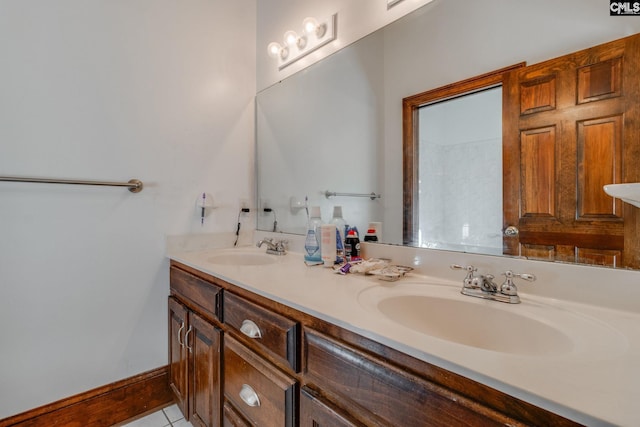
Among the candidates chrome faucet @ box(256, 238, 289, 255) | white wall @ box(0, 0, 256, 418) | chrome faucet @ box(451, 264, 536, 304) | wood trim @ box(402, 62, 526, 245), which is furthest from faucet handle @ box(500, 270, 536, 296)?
white wall @ box(0, 0, 256, 418)

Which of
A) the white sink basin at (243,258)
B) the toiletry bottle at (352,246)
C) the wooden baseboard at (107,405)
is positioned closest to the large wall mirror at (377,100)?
the toiletry bottle at (352,246)

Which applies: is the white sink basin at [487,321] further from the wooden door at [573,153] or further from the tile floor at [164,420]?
the tile floor at [164,420]

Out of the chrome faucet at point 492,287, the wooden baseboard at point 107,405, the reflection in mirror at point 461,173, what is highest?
the reflection in mirror at point 461,173

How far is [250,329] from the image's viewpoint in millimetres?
876

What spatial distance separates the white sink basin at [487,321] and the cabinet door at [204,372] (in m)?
0.64

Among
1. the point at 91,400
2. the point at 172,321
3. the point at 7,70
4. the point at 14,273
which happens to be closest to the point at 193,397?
the point at 172,321

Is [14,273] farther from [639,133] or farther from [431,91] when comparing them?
[639,133]

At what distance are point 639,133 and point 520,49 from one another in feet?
1.29

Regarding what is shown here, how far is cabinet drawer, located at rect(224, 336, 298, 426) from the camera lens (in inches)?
29.3

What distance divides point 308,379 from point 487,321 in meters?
0.46

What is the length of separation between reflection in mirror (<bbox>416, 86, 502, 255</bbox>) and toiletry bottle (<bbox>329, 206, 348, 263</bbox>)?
317 millimetres

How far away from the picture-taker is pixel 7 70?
1162 millimetres

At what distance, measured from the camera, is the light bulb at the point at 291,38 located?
63.9 inches

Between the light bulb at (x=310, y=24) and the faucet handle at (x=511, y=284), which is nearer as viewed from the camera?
the faucet handle at (x=511, y=284)
